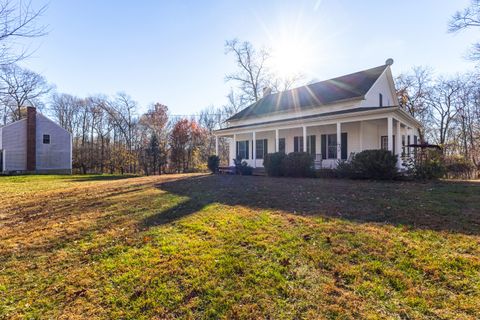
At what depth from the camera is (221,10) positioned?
40.7 feet

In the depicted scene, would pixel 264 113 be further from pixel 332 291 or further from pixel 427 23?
pixel 332 291

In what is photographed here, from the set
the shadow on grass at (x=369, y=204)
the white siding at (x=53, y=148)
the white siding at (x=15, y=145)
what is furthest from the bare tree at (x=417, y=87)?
the white siding at (x=15, y=145)

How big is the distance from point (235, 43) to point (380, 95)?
22.6m

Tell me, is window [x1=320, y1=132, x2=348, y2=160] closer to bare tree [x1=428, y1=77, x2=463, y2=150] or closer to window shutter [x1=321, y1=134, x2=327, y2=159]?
window shutter [x1=321, y1=134, x2=327, y2=159]

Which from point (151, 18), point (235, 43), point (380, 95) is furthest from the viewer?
point (235, 43)

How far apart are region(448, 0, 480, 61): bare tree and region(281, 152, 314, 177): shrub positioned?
37.8 feet

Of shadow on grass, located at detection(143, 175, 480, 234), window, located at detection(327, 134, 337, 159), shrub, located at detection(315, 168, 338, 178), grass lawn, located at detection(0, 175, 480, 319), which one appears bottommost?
grass lawn, located at detection(0, 175, 480, 319)

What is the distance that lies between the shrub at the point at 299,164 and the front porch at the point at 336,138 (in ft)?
2.06

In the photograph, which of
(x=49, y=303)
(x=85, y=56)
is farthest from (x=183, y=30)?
(x=49, y=303)

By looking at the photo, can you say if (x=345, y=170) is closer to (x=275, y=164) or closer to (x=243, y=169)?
(x=275, y=164)

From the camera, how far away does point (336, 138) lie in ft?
51.5

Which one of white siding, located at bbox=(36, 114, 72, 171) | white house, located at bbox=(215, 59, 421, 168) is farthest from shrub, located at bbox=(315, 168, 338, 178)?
white siding, located at bbox=(36, 114, 72, 171)

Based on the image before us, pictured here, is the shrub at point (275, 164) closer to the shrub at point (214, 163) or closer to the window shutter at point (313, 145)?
the window shutter at point (313, 145)

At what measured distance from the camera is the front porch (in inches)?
565
